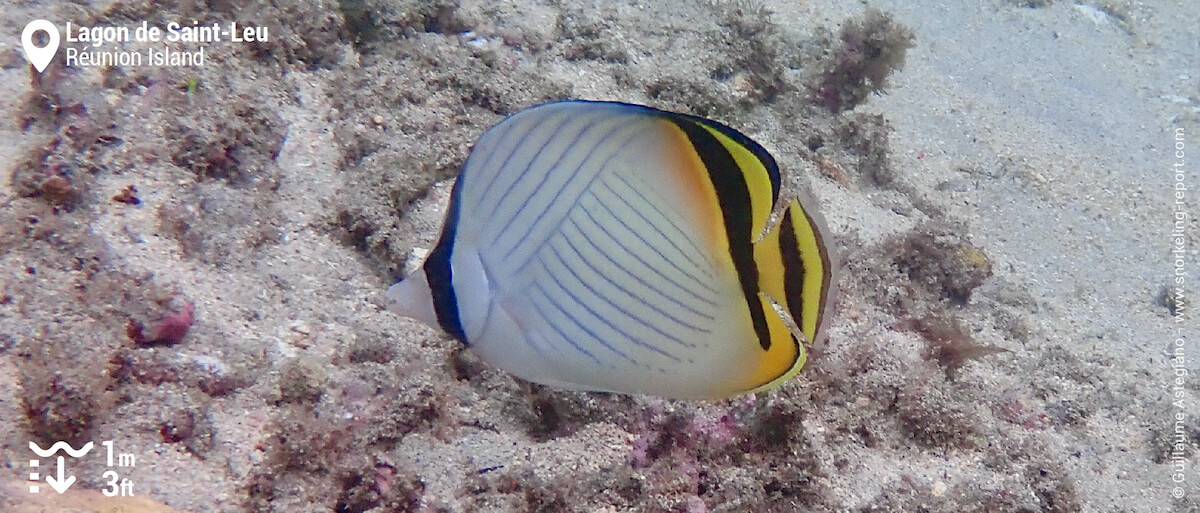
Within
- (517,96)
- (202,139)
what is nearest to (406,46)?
(517,96)

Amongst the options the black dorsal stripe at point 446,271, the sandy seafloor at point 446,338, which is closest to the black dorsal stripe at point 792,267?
the black dorsal stripe at point 446,271

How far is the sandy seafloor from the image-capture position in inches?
83.3

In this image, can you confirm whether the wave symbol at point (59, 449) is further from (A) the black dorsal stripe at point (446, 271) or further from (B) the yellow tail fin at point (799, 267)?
(B) the yellow tail fin at point (799, 267)

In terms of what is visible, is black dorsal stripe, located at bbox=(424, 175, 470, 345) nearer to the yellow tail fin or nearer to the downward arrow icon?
the yellow tail fin

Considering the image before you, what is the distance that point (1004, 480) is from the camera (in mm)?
2441

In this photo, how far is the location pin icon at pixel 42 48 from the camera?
9.55 feet

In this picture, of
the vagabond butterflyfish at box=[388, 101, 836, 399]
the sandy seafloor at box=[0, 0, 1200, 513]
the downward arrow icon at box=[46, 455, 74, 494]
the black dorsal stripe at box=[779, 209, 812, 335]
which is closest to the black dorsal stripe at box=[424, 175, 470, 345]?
the vagabond butterflyfish at box=[388, 101, 836, 399]

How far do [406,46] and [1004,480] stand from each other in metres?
3.40

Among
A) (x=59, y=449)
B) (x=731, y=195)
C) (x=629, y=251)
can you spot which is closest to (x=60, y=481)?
(x=59, y=449)

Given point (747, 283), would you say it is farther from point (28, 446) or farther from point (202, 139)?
point (202, 139)

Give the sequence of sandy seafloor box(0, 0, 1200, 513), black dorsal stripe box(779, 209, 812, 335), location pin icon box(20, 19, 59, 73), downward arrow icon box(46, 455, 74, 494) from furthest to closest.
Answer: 1. location pin icon box(20, 19, 59, 73)
2. sandy seafloor box(0, 0, 1200, 513)
3. downward arrow icon box(46, 455, 74, 494)
4. black dorsal stripe box(779, 209, 812, 335)

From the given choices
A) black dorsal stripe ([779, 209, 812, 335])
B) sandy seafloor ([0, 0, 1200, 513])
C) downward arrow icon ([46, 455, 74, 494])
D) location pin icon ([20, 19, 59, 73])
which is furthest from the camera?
location pin icon ([20, 19, 59, 73])

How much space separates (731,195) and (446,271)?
48 centimetres

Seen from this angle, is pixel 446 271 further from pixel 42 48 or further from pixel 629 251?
pixel 42 48
